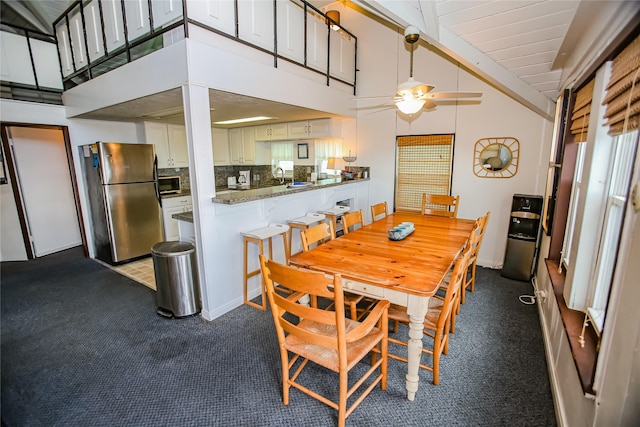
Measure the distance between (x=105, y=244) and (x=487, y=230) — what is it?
5.51 metres

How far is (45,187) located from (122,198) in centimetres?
161

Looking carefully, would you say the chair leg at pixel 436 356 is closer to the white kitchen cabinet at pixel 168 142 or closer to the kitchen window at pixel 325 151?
the kitchen window at pixel 325 151

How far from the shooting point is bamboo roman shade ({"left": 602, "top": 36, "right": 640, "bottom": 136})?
47.9 inches

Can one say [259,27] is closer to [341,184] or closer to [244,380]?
[341,184]

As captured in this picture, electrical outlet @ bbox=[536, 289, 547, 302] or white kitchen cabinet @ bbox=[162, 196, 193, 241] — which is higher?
white kitchen cabinet @ bbox=[162, 196, 193, 241]

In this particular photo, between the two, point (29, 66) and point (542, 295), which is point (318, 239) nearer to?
point (542, 295)

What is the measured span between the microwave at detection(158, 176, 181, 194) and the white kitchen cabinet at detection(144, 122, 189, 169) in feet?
Answer: 0.73

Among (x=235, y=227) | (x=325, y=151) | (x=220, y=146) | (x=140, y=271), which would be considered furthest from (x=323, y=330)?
(x=220, y=146)

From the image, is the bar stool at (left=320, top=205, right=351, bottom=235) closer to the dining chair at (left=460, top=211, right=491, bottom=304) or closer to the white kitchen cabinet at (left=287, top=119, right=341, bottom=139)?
the white kitchen cabinet at (left=287, top=119, right=341, bottom=139)

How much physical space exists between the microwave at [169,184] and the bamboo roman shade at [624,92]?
5208 mm

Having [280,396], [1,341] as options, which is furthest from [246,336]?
[1,341]

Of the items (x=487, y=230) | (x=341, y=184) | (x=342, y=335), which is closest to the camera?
(x=342, y=335)

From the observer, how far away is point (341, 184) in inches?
172

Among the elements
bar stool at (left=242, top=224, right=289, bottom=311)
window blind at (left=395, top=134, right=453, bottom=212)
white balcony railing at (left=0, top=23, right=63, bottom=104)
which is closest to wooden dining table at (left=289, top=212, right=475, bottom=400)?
bar stool at (left=242, top=224, right=289, bottom=311)
